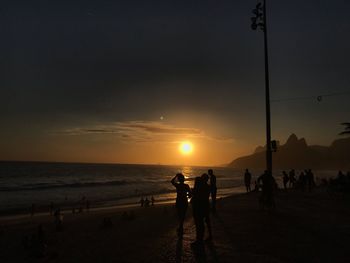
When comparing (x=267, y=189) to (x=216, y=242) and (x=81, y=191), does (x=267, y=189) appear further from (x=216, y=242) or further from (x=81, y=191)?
(x=81, y=191)

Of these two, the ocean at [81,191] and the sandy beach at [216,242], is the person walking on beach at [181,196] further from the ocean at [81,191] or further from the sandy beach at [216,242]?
the ocean at [81,191]

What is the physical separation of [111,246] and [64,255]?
121 cm

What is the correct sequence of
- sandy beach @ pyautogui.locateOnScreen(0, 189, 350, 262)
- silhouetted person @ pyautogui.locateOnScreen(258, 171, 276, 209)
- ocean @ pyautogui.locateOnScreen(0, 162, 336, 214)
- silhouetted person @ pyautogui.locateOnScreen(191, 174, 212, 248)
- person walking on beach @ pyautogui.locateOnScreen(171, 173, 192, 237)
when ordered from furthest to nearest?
ocean @ pyautogui.locateOnScreen(0, 162, 336, 214), silhouetted person @ pyautogui.locateOnScreen(258, 171, 276, 209), person walking on beach @ pyautogui.locateOnScreen(171, 173, 192, 237), silhouetted person @ pyautogui.locateOnScreen(191, 174, 212, 248), sandy beach @ pyautogui.locateOnScreen(0, 189, 350, 262)

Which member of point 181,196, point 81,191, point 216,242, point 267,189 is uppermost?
point 267,189

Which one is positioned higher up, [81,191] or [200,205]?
[200,205]

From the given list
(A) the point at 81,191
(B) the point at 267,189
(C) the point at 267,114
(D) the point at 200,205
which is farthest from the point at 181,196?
(A) the point at 81,191

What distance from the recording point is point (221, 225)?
12000 mm

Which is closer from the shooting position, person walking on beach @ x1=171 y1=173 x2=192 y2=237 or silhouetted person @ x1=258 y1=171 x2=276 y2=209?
person walking on beach @ x1=171 y1=173 x2=192 y2=237

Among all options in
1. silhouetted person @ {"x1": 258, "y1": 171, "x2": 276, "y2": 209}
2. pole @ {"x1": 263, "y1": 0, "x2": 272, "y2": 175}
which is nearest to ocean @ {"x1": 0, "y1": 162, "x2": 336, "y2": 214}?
pole @ {"x1": 263, "y1": 0, "x2": 272, "y2": 175}

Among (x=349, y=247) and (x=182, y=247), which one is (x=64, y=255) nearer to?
(x=182, y=247)

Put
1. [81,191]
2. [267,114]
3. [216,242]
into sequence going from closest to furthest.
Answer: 1. [216,242]
2. [267,114]
3. [81,191]

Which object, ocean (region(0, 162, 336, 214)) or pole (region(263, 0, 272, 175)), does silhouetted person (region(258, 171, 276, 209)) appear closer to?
pole (region(263, 0, 272, 175))

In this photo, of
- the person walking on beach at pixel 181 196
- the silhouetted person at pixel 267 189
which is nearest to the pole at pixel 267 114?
the silhouetted person at pixel 267 189

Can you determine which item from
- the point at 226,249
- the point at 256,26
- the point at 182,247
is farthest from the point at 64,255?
the point at 256,26
